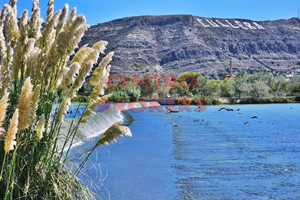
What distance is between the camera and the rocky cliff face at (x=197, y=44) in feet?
406

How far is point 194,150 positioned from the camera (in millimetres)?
15141

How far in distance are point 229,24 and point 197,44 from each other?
116 ft

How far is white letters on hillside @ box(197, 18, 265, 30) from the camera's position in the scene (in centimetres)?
15888

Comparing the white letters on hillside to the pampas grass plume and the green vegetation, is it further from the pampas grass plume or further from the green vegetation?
the pampas grass plume

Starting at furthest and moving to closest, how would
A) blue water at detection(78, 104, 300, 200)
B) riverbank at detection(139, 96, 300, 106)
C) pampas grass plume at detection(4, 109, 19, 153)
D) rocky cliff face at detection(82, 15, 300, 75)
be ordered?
rocky cliff face at detection(82, 15, 300, 75), riverbank at detection(139, 96, 300, 106), blue water at detection(78, 104, 300, 200), pampas grass plume at detection(4, 109, 19, 153)

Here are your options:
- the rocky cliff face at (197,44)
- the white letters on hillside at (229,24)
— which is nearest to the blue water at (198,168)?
the rocky cliff face at (197,44)

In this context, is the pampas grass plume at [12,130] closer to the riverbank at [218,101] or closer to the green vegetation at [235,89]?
the riverbank at [218,101]

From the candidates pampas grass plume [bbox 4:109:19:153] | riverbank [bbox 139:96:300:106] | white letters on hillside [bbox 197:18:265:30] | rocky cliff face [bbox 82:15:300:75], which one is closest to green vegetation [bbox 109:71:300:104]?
riverbank [bbox 139:96:300:106]

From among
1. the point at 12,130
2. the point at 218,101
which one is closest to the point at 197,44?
the point at 218,101

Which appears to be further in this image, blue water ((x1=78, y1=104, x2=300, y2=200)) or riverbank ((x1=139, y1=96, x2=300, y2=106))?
riverbank ((x1=139, y1=96, x2=300, y2=106))

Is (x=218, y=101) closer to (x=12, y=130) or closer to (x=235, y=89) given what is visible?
(x=235, y=89)

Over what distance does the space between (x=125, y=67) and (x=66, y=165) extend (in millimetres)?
112822

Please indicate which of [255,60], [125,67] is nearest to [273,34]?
[255,60]

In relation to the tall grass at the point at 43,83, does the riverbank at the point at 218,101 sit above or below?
below
